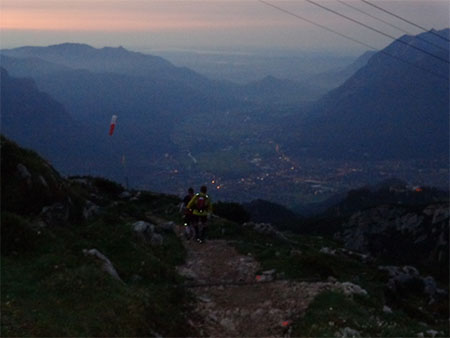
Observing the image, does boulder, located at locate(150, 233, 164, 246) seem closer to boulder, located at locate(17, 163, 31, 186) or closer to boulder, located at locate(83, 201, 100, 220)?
A: boulder, located at locate(83, 201, 100, 220)

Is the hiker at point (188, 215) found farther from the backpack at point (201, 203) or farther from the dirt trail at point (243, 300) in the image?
the dirt trail at point (243, 300)

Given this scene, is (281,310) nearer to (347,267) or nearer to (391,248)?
(347,267)

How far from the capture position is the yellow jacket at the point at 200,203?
23312 millimetres

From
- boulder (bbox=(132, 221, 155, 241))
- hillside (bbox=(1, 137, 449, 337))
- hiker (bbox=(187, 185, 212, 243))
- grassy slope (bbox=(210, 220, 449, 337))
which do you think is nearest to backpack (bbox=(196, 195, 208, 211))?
hiker (bbox=(187, 185, 212, 243))

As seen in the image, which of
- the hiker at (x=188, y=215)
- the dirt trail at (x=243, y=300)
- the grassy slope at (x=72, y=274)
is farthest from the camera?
the hiker at (x=188, y=215)

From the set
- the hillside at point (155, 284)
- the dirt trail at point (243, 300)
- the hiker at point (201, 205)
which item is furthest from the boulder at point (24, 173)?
the dirt trail at point (243, 300)

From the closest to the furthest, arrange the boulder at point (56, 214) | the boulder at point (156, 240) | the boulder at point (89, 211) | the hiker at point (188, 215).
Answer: the boulder at point (56, 214), the boulder at point (89, 211), the boulder at point (156, 240), the hiker at point (188, 215)

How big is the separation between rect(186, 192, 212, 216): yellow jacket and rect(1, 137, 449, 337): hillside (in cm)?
218

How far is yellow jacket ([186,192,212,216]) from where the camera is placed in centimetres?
2331

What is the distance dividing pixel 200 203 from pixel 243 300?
734cm

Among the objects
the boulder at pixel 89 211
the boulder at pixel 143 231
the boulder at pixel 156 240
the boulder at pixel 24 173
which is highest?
the boulder at pixel 24 173

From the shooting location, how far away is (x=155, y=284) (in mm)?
16906

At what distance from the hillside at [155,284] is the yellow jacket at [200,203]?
2180mm

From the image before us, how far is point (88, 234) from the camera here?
20.0 metres
